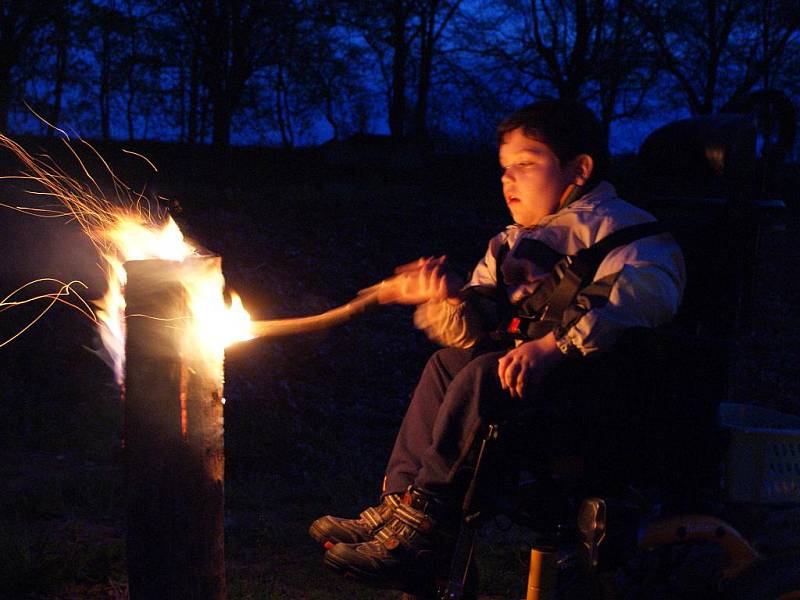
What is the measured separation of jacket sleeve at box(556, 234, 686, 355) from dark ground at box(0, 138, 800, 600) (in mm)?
1795

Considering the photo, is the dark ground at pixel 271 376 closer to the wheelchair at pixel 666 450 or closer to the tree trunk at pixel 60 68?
the wheelchair at pixel 666 450

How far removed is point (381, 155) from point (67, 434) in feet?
40.5

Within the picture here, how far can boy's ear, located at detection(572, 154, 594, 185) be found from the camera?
3.05 m

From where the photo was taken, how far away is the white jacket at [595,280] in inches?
97.6

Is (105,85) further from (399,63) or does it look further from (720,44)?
(720,44)

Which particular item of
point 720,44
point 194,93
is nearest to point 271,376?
point 194,93

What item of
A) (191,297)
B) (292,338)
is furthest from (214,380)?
(292,338)

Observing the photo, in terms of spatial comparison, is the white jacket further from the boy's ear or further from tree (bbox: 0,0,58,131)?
tree (bbox: 0,0,58,131)

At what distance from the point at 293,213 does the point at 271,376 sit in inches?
226

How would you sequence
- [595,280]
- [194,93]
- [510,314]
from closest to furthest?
1. [595,280]
2. [510,314]
3. [194,93]

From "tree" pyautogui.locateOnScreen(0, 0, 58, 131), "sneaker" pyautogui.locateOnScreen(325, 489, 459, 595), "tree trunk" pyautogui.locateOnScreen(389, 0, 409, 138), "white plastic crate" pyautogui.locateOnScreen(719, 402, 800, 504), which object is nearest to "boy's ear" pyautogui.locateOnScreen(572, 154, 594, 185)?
"white plastic crate" pyautogui.locateOnScreen(719, 402, 800, 504)

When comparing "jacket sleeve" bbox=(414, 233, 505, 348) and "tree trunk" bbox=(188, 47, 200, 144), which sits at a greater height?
"tree trunk" bbox=(188, 47, 200, 144)

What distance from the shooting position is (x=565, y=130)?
3031mm

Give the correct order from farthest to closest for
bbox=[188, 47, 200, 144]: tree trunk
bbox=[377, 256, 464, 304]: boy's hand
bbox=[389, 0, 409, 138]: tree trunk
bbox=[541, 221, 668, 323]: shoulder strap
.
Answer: bbox=[389, 0, 409, 138]: tree trunk < bbox=[188, 47, 200, 144]: tree trunk < bbox=[377, 256, 464, 304]: boy's hand < bbox=[541, 221, 668, 323]: shoulder strap
